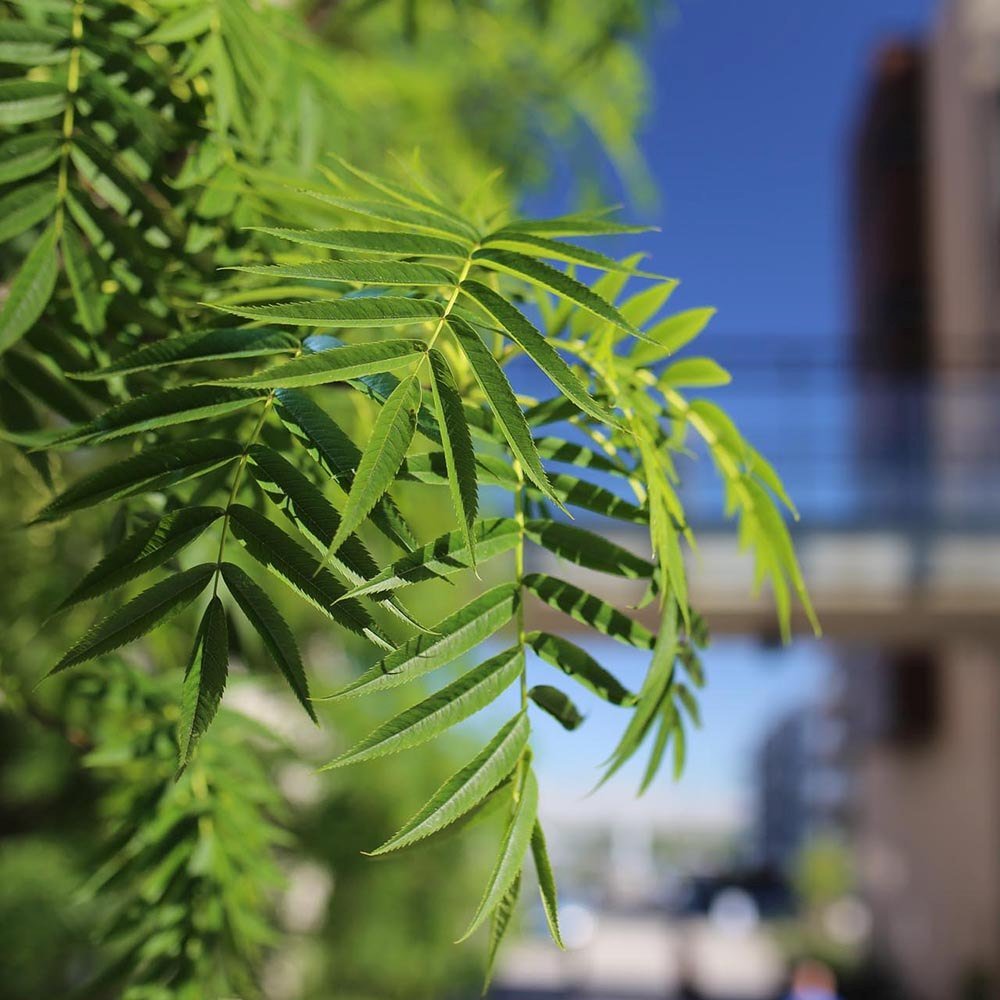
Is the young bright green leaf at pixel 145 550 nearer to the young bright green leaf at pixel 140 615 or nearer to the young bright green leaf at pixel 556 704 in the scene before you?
the young bright green leaf at pixel 140 615

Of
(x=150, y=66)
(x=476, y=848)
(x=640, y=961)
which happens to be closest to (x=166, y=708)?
(x=150, y=66)

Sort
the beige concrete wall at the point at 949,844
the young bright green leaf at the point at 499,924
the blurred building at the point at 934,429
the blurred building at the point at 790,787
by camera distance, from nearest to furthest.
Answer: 1. the young bright green leaf at the point at 499,924
2. the blurred building at the point at 934,429
3. the beige concrete wall at the point at 949,844
4. the blurred building at the point at 790,787

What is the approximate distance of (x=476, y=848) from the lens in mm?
4418

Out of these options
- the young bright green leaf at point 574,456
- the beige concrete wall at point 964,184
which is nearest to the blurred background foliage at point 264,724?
the young bright green leaf at point 574,456

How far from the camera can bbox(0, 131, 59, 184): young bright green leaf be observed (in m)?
0.82

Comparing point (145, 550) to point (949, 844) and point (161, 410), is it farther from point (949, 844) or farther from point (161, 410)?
point (949, 844)

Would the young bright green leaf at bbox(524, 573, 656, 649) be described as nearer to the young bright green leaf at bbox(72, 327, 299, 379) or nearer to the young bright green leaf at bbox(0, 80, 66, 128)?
the young bright green leaf at bbox(72, 327, 299, 379)

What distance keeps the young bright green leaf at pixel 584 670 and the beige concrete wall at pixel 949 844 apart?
6346 millimetres

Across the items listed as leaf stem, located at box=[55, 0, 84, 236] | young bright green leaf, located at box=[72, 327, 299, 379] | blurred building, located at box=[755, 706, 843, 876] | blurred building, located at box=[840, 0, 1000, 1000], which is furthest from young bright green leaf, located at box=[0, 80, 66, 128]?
blurred building, located at box=[755, 706, 843, 876]

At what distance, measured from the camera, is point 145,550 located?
0.62 metres

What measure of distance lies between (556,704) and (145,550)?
27 cm

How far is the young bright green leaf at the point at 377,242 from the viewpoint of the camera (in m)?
0.60

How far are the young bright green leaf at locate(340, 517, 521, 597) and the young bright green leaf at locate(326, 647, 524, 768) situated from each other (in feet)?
0.22

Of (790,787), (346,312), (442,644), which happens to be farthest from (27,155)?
(790,787)
